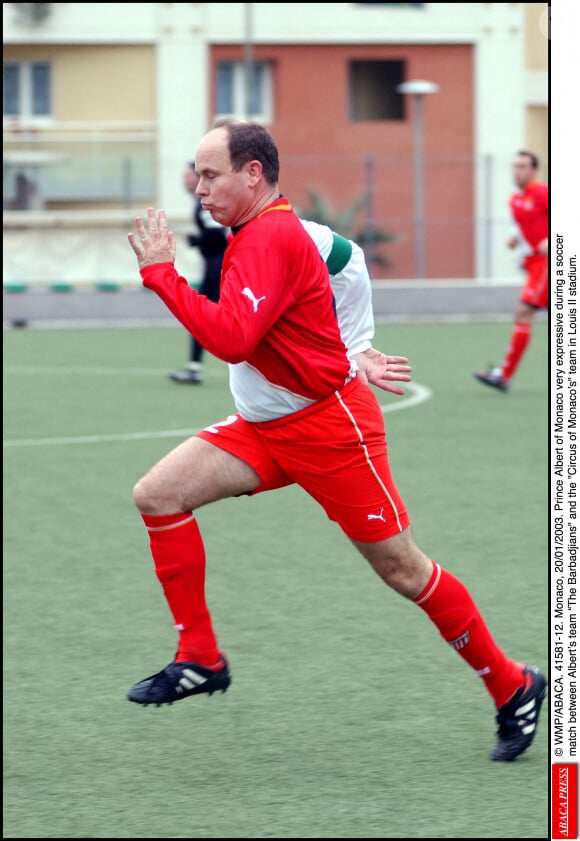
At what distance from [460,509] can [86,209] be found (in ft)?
72.5

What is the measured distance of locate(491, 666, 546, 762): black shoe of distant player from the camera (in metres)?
4.98

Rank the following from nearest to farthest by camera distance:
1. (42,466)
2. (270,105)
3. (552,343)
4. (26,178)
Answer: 1. (552,343)
2. (42,466)
3. (26,178)
4. (270,105)

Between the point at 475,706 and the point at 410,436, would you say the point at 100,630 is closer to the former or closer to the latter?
the point at 475,706

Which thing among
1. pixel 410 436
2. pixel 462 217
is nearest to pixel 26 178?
pixel 462 217

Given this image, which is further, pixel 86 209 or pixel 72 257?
pixel 86 209

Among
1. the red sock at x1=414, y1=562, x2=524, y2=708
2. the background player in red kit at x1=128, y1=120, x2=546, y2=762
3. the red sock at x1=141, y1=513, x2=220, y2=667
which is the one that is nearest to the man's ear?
the background player in red kit at x1=128, y1=120, x2=546, y2=762

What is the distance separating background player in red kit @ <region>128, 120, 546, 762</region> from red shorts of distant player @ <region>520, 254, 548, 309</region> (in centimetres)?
924

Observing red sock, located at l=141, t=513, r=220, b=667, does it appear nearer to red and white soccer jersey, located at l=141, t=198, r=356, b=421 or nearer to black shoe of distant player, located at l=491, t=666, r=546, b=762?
red and white soccer jersey, located at l=141, t=198, r=356, b=421

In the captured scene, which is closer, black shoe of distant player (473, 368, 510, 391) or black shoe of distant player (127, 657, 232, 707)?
black shoe of distant player (127, 657, 232, 707)

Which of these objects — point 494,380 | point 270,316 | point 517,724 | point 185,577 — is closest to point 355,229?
point 494,380

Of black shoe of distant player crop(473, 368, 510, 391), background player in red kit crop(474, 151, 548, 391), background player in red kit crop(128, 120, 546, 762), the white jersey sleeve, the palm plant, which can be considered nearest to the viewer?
background player in red kit crop(128, 120, 546, 762)

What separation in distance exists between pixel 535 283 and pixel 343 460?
9.63 meters

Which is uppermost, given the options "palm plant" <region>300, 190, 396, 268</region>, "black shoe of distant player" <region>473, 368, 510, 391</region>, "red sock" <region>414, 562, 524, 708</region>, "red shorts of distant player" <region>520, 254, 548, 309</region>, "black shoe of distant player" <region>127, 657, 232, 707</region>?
"palm plant" <region>300, 190, 396, 268</region>

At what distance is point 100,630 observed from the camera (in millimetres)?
6672
